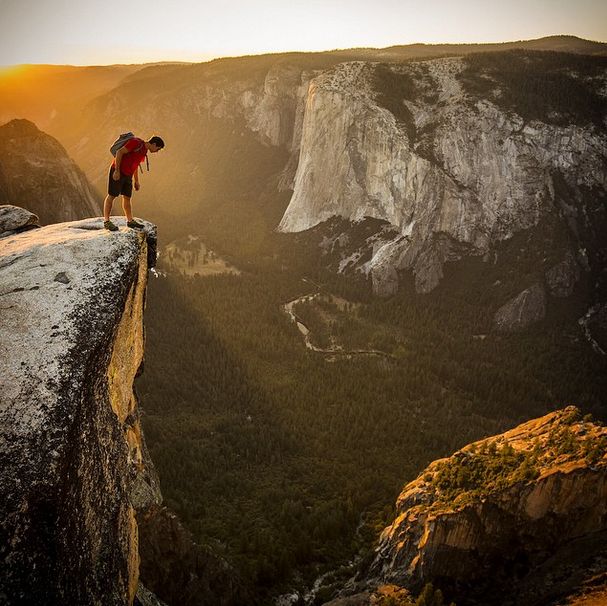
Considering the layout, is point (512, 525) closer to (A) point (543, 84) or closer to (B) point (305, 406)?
(B) point (305, 406)

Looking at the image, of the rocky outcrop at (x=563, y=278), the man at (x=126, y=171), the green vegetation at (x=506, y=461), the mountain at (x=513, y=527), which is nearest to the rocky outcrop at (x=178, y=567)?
the mountain at (x=513, y=527)

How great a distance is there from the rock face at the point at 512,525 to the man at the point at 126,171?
17726 millimetres

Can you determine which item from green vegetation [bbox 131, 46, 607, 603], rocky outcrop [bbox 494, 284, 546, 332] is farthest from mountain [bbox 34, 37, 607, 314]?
green vegetation [bbox 131, 46, 607, 603]

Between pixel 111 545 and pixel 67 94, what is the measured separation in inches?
8748

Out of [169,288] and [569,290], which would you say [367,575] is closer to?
[169,288]

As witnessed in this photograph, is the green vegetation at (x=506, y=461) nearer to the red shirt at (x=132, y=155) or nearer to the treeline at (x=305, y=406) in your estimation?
the treeline at (x=305, y=406)

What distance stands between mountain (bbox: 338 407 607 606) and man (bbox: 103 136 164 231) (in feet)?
58.1

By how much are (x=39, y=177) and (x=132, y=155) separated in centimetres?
5306

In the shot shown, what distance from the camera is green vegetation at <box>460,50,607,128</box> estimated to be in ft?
241

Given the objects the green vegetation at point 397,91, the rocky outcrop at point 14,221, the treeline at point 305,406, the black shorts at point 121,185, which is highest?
the green vegetation at point 397,91

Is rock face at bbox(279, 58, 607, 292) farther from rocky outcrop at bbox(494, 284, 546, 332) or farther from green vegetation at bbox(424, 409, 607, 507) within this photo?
green vegetation at bbox(424, 409, 607, 507)

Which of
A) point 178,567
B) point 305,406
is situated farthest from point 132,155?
point 305,406

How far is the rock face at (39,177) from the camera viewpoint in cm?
5659

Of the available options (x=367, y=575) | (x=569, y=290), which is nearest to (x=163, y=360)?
(x=367, y=575)
